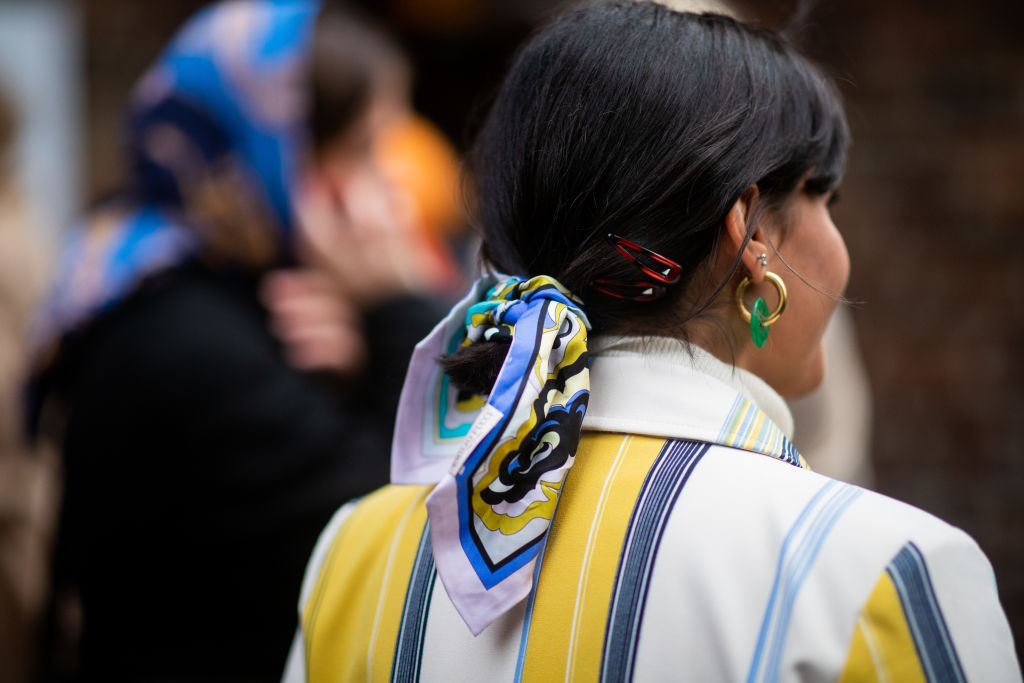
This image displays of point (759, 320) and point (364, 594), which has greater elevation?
point (759, 320)

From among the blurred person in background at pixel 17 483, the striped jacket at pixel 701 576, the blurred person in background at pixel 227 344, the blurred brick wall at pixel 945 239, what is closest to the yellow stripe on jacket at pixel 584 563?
the striped jacket at pixel 701 576

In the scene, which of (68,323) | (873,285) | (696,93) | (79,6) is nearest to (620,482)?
(696,93)

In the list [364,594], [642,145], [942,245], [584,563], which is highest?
[642,145]

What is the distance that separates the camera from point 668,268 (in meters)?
0.88

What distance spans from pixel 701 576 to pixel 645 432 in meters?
0.15

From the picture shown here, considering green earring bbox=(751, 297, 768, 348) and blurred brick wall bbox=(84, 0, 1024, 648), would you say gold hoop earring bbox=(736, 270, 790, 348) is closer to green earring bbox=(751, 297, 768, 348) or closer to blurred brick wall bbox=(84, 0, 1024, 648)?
green earring bbox=(751, 297, 768, 348)

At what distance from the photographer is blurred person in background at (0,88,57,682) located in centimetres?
238

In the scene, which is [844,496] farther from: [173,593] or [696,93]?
[173,593]

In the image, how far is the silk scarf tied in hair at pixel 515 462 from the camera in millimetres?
817

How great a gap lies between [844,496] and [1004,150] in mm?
2580

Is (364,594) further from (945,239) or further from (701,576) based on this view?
(945,239)

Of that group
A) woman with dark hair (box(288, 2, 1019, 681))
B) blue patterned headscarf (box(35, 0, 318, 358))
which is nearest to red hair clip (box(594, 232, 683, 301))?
woman with dark hair (box(288, 2, 1019, 681))

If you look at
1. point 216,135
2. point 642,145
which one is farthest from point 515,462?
point 216,135

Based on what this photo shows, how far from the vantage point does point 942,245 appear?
298 centimetres
